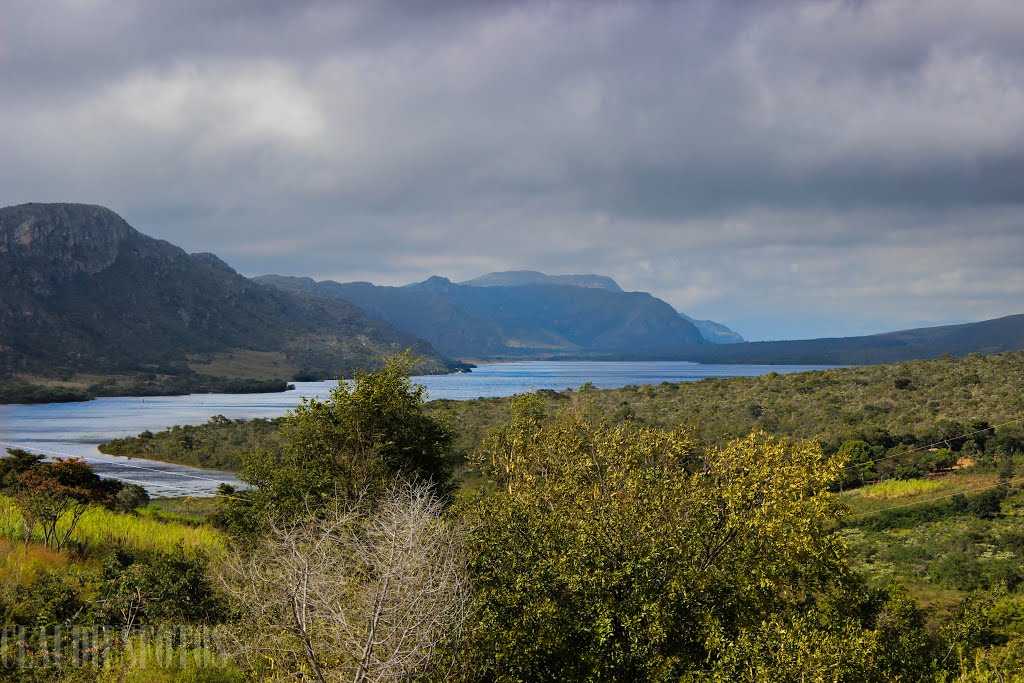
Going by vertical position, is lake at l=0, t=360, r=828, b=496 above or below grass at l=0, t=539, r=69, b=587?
below

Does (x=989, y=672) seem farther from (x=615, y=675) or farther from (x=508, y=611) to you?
(x=508, y=611)

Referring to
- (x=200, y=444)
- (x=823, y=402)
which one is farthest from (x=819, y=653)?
(x=200, y=444)

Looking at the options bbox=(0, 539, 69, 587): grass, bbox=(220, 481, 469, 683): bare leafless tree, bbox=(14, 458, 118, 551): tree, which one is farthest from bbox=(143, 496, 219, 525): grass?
bbox=(220, 481, 469, 683): bare leafless tree

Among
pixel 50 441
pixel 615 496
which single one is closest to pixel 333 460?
pixel 615 496

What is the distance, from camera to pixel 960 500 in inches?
1865

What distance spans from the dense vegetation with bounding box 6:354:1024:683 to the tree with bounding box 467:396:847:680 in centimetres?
6

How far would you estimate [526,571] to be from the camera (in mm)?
18094

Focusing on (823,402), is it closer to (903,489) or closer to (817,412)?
(817,412)

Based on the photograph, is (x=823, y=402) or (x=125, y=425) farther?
(x=125, y=425)

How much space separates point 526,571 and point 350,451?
729 inches

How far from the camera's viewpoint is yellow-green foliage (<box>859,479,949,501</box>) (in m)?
52.1

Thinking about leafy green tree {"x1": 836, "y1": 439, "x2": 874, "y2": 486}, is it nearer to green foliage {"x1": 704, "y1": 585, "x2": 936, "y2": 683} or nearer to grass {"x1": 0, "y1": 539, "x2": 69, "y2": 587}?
green foliage {"x1": 704, "y1": 585, "x2": 936, "y2": 683}

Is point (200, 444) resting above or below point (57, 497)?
below

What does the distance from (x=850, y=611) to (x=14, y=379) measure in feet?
688
